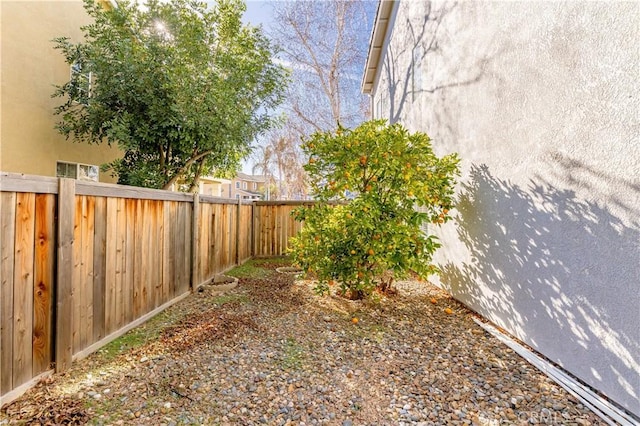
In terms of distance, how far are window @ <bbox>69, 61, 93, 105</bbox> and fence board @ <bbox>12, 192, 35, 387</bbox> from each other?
5.98 m

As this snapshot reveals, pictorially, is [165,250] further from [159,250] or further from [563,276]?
[563,276]

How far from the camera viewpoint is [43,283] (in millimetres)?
2479

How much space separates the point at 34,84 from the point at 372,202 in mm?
7562

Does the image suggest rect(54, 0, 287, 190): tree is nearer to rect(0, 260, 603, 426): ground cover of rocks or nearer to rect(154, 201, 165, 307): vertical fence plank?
rect(154, 201, 165, 307): vertical fence plank

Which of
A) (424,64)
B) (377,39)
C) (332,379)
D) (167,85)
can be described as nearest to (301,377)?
(332,379)

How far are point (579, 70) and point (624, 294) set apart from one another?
1796 millimetres

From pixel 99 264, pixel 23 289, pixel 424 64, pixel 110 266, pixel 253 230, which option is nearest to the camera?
pixel 23 289

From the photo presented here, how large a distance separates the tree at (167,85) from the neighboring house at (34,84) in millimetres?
246

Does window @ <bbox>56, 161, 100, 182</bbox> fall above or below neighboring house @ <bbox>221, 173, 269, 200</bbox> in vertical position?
below

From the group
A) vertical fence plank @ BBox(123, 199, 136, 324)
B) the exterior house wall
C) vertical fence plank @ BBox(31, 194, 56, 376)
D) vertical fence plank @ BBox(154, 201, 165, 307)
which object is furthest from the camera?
the exterior house wall

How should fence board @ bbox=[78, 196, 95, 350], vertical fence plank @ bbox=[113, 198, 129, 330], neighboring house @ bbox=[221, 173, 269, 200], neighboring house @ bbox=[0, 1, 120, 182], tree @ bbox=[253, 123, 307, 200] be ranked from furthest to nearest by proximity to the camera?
neighboring house @ bbox=[221, 173, 269, 200] → tree @ bbox=[253, 123, 307, 200] → neighboring house @ bbox=[0, 1, 120, 182] → vertical fence plank @ bbox=[113, 198, 129, 330] → fence board @ bbox=[78, 196, 95, 350]

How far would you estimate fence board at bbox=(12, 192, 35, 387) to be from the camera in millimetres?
2254

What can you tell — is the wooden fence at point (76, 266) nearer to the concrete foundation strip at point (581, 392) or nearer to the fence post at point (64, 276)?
the fence post at point (64, 276)

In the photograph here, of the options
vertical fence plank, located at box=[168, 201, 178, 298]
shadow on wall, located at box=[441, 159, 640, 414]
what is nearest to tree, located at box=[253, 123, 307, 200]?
vertical fence plank, located at box=[168, 201, 178, 298]
